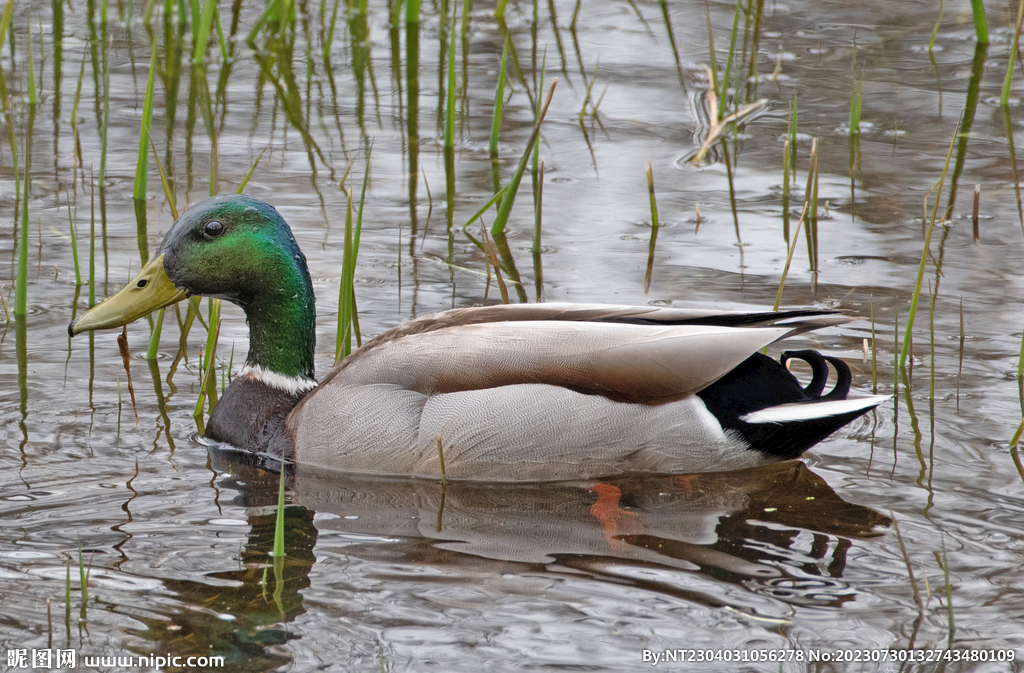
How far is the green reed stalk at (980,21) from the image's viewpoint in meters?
8.37

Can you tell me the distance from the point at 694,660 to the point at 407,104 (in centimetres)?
564

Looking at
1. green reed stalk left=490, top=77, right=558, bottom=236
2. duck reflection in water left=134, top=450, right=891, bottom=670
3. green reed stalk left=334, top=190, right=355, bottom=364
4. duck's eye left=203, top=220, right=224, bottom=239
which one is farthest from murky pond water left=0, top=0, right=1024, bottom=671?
duck's eye left=203, top=220, right=224, bottom=239

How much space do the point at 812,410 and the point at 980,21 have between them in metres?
5.53

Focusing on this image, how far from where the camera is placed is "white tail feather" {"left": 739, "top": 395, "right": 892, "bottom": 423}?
4145mm

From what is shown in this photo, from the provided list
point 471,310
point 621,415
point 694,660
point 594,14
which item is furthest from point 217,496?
point 594,14

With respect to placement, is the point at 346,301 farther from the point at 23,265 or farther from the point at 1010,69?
the point at 1010,69

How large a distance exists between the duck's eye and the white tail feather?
6.36 feet

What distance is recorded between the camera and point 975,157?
7348 mm

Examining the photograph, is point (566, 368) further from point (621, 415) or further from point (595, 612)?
point (595, 612)

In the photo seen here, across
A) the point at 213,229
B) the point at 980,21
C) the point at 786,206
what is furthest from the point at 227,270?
the point at 980,21

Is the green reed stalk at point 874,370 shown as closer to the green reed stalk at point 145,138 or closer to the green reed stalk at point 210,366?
the green reed stalk at point 210,366

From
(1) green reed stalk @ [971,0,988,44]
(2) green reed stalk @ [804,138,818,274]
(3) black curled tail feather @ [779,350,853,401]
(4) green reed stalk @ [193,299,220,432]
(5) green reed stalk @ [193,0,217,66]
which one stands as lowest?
(4) green reed stalk @ [193,299,220,432]

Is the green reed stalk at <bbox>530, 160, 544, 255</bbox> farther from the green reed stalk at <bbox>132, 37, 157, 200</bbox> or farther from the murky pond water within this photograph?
the green reed stalk at <bbox>132, 37, 157, 200</bbox>

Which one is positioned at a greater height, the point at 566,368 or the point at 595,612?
the point at 566,368
